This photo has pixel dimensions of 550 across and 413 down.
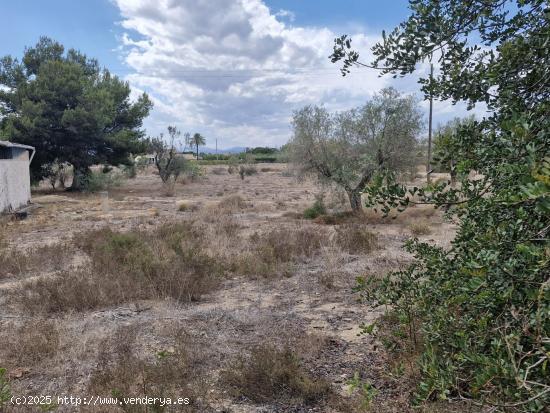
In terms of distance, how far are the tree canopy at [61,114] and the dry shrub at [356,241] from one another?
21.6 m

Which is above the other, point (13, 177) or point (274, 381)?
point (13, 177)

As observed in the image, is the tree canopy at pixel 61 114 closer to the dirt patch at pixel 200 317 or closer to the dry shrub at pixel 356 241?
the dirt patch at pixel 200 317

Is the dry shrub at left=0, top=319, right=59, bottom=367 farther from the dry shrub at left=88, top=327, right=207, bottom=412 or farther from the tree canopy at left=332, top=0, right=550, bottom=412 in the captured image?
the tree canopy at left=332, top=0, right=550, bottom=412

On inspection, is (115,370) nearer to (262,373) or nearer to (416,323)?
(262,373)

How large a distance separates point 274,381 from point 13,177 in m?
19.3

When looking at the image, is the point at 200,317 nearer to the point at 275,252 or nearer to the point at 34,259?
the point at 275,252

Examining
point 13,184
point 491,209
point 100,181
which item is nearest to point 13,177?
point 13,184

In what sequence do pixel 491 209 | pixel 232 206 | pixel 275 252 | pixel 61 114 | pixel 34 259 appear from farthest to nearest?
pixel 61 114 → pixel 232 206 → pixel 275 252 → pixel 34 259 → pixel 491 209

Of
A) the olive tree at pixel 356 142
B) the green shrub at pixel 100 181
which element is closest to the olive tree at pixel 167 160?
the green shrub at pixel 100 181

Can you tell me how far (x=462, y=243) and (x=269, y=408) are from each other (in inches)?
97.5

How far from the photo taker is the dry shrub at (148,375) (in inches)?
142

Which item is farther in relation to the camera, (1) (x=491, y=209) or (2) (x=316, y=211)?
(2) (x=316, y=211)

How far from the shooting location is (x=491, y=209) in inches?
69.7

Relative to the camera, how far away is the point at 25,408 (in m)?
3.41
